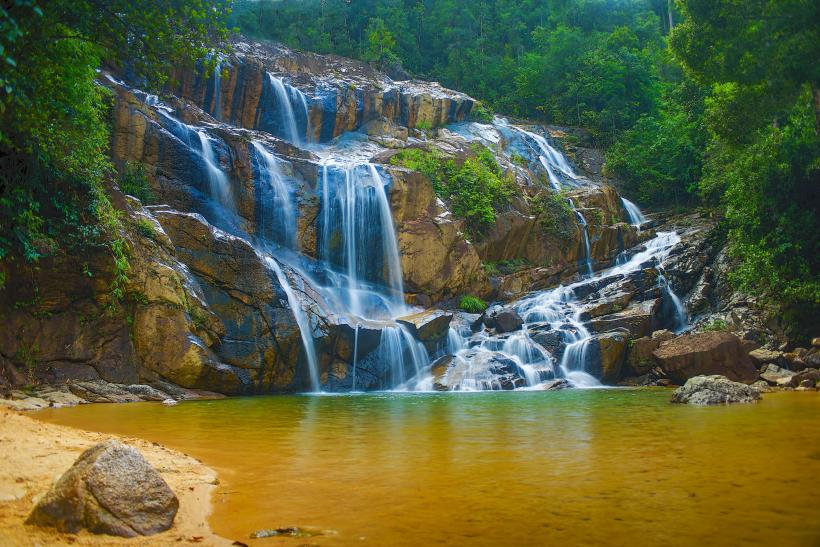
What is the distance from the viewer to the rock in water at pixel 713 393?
34.4 ft

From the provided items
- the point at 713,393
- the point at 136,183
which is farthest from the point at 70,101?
the point at 713,393

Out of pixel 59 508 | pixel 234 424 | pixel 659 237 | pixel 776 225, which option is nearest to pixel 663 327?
pixel 776 225

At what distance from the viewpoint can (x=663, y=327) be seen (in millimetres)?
21234

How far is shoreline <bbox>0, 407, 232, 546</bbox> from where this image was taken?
3.26 meters

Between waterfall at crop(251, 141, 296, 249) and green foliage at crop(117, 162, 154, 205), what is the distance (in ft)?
14.0

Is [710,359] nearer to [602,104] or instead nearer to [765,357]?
[765,357]

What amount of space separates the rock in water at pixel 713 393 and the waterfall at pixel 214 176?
16.6 m

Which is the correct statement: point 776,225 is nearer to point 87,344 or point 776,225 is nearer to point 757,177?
point 757,177

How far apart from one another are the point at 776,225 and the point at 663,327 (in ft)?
18.3

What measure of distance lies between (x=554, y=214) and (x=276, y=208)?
13.7m

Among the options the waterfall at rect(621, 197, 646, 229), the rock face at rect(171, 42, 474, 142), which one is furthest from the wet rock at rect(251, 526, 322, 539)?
the waterfall at rect(621, 197, 646, 229)

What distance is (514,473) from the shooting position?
528 cm

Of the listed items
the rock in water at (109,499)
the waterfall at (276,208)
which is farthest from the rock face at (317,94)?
the rock in water at (109,499)

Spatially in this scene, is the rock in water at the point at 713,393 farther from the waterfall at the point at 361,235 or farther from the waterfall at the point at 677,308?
the waterfall at the point at 361,235
